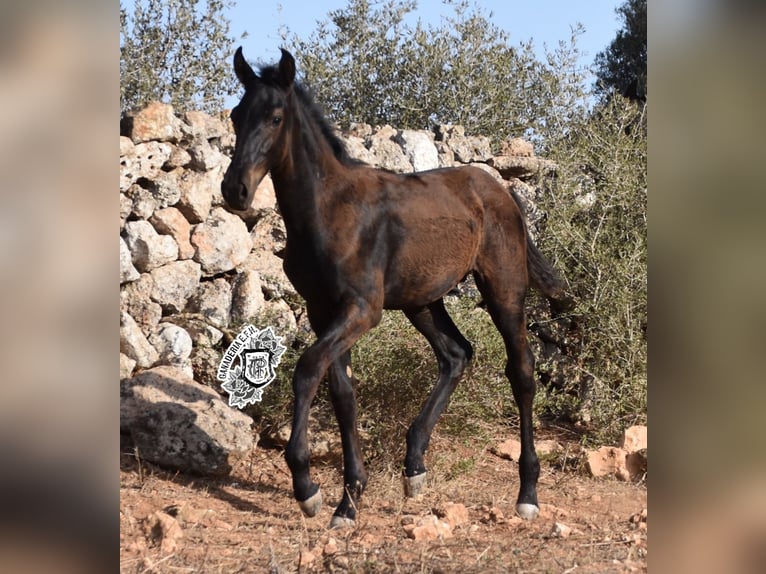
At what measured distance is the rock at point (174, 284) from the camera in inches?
259

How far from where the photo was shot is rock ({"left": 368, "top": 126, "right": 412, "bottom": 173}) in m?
7.88

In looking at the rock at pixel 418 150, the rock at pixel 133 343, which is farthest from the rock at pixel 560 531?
the rock at pixel 418 150

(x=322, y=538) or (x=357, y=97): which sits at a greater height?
(x=357, y=97)

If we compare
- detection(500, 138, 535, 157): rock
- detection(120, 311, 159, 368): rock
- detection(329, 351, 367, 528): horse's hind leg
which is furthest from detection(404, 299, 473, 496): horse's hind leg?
detection(500, 138, 535, 157): rock

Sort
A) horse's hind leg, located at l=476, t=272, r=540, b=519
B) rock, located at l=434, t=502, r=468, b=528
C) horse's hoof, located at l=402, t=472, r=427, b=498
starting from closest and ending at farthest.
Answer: rock, located at l=434, t=502, r=468, b=528
horse's hoof, located at l=402, t=472, r=427, b=498
horse's hind leg, located at l=476, t=272, r=540, b=519

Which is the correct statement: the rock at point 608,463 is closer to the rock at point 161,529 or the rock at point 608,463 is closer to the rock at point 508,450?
the rock at point 508,450

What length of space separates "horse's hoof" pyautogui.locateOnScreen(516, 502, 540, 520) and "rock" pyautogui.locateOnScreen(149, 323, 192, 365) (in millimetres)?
2787

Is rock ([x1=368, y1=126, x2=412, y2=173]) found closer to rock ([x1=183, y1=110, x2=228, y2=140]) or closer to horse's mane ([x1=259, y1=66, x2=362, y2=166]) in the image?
rock ([x1=183, y1=110, x2=228, y2=140])

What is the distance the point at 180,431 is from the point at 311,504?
150 centimetres
